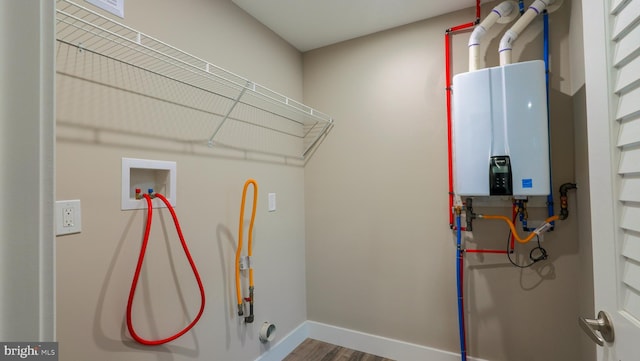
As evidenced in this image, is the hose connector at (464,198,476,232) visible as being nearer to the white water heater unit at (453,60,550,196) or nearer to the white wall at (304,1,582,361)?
the white wall at (304,1,582,361)

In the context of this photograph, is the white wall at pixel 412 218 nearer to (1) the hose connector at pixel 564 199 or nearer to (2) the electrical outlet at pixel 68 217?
(1) the hose connector at pixel 564 199

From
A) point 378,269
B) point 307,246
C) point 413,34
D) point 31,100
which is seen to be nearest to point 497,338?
point 378,269

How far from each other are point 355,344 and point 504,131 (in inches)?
72.3

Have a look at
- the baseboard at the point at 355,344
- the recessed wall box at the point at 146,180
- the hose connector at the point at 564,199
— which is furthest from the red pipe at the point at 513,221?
the recessed wall box at the point at 146,180

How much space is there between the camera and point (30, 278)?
350 mm

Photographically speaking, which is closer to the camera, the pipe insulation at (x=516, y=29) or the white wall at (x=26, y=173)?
the white wall at (x=26, y=173)

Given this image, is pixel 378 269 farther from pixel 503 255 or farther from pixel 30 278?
pixel 30 278

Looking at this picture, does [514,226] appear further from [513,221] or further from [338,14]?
[338,14]

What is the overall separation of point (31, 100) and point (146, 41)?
3.66 ft

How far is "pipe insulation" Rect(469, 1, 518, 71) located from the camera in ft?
5.23

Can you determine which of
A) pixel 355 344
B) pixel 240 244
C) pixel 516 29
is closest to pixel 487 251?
pixel 355 344

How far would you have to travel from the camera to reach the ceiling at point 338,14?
1.75 metres

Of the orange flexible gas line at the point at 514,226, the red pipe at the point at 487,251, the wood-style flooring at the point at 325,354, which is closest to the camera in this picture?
→ the orange flexible gas line at the point at 514,226

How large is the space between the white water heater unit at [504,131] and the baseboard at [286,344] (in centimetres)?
166
